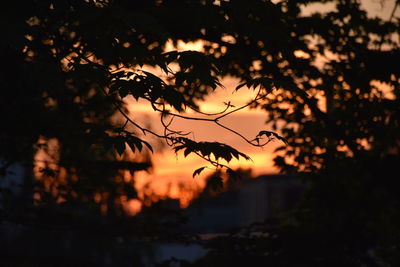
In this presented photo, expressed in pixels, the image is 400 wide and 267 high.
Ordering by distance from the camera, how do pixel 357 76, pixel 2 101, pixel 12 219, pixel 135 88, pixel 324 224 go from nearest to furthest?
pixel 135 88
pixel 2 101
pixel 12 219
pixel 357 76
pixel 324 224

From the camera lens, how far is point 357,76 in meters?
11.2

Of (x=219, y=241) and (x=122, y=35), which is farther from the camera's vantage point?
(x=219, y=241)

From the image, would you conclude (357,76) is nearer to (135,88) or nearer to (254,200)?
(135,88)

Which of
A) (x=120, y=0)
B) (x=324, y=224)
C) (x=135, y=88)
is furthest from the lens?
(x=324, y=224)

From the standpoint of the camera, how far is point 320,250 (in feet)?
35.2

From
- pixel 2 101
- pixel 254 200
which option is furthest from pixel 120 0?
pixel 254 200

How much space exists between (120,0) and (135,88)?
1.60 metres

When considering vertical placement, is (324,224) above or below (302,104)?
below

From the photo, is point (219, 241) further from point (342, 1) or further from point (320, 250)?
point (342, 1)

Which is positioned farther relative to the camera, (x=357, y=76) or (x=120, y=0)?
(x=357, y=76)

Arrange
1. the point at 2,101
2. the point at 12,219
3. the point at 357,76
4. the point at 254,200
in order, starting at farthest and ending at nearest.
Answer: the point at 254,200 → the point at 357,76 → the point at 12,219 → the point at 2,101

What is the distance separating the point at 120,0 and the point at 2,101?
311cm

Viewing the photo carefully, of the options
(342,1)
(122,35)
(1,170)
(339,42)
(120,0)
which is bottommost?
(1,170)

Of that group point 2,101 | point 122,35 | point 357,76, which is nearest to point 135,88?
point 122,35
